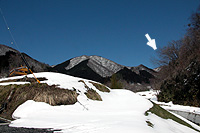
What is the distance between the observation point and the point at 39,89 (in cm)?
577

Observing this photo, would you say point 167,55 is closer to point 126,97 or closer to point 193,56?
point 193,56

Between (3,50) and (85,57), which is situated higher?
(85,57)

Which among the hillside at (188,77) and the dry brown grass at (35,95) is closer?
the dry brown grass at (35,95)

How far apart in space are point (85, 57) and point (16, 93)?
7663 inches

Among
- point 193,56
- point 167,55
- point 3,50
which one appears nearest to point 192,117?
point 193,56

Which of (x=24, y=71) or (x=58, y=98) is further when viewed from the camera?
(x=24, y=71)

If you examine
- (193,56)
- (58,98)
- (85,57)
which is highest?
(85,57)

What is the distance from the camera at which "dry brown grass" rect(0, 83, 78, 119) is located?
5289mm

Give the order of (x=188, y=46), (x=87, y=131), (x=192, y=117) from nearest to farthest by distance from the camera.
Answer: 1. (x=87, y=131)
2. (x=192, y=117)
3. (x=188, y=46)

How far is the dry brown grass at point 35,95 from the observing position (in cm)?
529

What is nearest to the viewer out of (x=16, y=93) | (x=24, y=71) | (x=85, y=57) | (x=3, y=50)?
(x=16, y=93)

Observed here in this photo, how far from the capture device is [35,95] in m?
5.50

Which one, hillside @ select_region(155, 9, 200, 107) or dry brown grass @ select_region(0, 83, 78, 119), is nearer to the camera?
dry brown grass @ select_region(0, 83, 78, 119)

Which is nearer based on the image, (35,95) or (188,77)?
(35,95)
